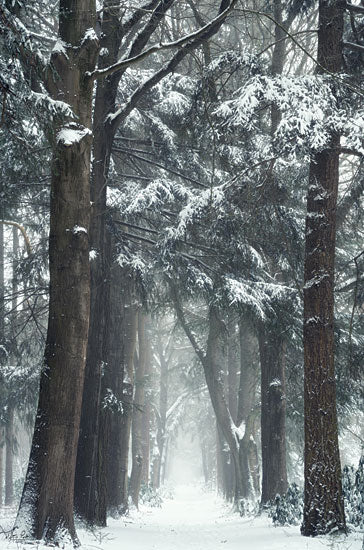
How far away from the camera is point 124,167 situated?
47.0ft

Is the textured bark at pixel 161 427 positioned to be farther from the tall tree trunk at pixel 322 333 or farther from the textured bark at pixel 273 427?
the tall tree trunk at pixel 322 333

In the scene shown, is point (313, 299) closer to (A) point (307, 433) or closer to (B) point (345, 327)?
(A) point (307, 433)

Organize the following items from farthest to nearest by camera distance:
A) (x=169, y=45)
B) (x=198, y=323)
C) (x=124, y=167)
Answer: (x=198, y=323)
(x=124, y=167)
(x=169, y=45)

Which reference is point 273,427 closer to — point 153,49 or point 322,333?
point 322,333

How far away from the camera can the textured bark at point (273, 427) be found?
39.8ft

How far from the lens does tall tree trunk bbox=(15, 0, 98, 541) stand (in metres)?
6.14

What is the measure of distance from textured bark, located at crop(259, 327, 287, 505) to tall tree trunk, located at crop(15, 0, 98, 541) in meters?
5.97

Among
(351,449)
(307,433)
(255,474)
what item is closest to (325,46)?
(307,433)

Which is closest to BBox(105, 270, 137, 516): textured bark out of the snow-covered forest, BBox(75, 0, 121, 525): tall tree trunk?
the snow-covered forest

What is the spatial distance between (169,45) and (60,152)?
65.9 inches

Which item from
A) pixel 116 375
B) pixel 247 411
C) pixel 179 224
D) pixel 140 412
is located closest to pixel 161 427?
pixel 140 412

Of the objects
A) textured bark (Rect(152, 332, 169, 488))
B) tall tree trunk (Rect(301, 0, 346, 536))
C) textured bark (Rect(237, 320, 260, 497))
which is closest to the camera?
tall tree trunk (Rect(301, 0, 346, 536))

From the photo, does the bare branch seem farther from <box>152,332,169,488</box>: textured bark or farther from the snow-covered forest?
<box>152,332,169,488</box>: textured bark

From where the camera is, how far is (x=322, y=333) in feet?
25.3
